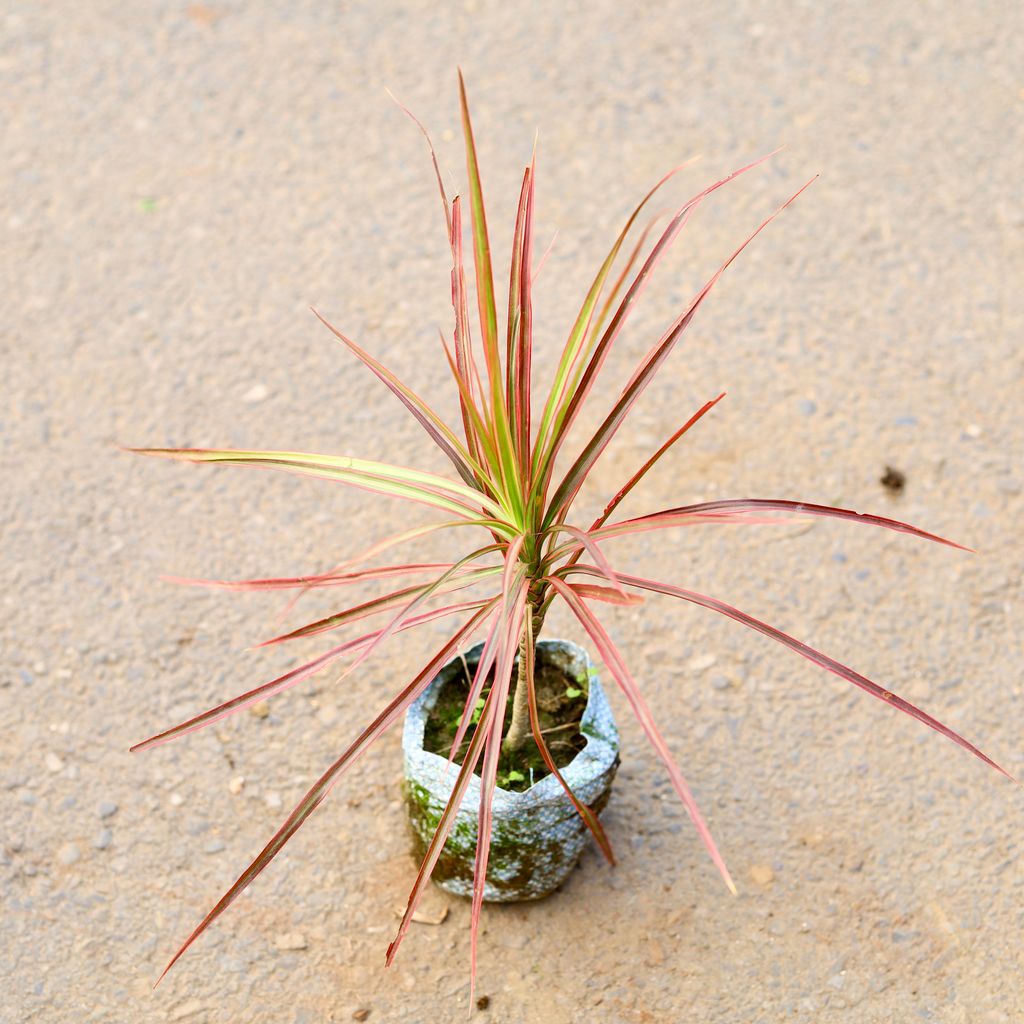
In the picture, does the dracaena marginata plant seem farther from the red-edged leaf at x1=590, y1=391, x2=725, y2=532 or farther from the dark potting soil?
the dark potting soil

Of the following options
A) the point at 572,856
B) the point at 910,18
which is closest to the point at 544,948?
the point at 572,856

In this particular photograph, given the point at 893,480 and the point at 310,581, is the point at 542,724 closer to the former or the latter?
the point at 310,581

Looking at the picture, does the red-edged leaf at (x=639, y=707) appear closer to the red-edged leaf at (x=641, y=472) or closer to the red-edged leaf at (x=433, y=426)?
the red-edged leaf at (x=641, y=472)

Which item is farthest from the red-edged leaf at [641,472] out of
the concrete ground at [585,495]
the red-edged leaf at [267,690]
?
the concrete ground at [585,495]

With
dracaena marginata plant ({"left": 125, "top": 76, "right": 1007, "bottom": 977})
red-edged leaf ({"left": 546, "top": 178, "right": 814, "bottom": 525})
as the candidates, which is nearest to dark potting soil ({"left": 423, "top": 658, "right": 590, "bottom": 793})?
dracaena marginata plant ({"left": 125, "top": 76, "right": 1007, "bottom": 977})

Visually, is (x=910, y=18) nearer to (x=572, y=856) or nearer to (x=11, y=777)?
(x=572, y=856)
